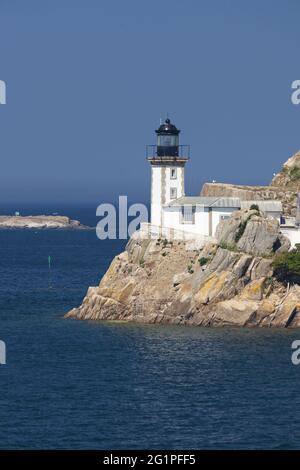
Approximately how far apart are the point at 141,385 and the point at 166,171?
2697 cm

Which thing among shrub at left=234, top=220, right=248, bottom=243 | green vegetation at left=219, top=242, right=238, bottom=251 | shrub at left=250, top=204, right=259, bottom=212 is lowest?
green vegetation at left=219, top=242, right=238, bottom=251

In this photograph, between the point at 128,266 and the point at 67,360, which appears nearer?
the point at 67,360

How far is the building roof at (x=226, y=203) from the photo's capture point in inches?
3661

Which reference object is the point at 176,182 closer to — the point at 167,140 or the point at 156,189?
the point at 156,189

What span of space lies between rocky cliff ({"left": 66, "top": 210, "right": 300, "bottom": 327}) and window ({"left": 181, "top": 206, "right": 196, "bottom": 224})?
163 centimetres

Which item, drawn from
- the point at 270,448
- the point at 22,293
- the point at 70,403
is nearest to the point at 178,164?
the point at 22,293

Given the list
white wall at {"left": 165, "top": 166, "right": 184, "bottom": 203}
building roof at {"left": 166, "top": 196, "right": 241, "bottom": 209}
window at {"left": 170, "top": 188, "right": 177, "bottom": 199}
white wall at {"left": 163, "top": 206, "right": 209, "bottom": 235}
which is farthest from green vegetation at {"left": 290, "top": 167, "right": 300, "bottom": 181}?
white wall at {"left": 163, "top": 206, "right": 209, "bottom": 235}

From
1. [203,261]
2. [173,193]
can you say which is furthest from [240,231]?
[173,193]

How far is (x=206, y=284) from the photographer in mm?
88500

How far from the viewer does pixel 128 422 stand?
65500 mm

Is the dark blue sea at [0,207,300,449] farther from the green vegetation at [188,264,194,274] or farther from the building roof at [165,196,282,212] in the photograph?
the building roof at [165,196,282,212]

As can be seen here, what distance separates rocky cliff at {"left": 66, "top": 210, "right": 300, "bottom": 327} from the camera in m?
87.1
